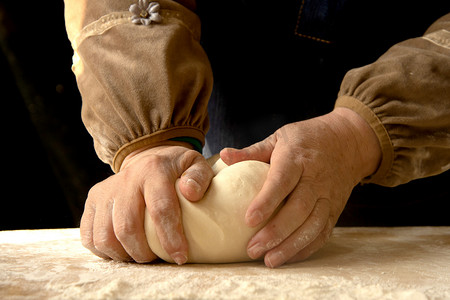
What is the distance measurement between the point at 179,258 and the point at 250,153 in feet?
0.96

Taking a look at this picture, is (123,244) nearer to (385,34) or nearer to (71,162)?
(385,34)

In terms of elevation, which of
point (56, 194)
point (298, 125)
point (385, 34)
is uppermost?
point (385, 34)

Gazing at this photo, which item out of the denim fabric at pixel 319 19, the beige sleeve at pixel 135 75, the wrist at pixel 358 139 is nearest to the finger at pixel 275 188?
the wrist at pixel 358 139

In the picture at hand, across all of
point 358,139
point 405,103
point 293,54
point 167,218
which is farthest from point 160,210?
point 293,54

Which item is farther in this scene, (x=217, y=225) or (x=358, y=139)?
(x=358, y=139)

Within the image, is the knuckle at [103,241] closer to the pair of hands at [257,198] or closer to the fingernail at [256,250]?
the pair of hands at [257,198]

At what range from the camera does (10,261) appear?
823mm

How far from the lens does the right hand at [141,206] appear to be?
0.74 metres

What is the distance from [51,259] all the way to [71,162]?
138 centimetres

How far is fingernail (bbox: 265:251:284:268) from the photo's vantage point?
0.75 meters

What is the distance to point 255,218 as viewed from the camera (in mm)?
740

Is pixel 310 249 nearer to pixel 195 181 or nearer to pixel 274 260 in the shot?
pixel 274 260

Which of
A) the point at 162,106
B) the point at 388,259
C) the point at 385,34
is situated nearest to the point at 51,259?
the point at 162,106

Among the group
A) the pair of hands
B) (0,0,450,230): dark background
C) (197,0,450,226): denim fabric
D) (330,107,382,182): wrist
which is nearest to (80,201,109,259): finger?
the pair of hands
